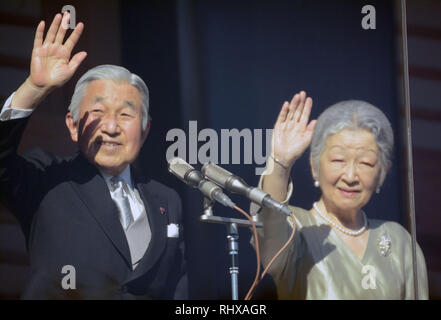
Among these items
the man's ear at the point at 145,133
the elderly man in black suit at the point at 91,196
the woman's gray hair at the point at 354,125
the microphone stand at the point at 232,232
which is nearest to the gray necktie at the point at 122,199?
the elderly man in black suit at the point at 91,196

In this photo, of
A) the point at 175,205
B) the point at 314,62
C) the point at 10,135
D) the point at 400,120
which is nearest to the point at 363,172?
the point at 400,120

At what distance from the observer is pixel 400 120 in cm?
571

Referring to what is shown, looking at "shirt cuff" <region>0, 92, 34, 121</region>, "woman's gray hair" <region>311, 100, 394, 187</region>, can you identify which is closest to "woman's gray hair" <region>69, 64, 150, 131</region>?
"shirt cuff" <region>0, 92, 34, 121</region>

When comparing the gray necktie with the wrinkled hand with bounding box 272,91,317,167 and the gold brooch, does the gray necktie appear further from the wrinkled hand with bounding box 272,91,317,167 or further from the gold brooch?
the gold brooch

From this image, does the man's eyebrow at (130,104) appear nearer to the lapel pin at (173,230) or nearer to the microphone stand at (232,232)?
the lapel pin at (173,230)

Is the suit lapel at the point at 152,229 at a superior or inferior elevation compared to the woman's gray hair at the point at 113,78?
inferior

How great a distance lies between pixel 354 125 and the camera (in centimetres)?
567

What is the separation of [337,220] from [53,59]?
2088 mm

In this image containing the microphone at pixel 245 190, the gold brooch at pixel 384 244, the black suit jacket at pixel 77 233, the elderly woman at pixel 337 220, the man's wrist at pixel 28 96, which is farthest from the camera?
the gold brooch at pixel 384 244

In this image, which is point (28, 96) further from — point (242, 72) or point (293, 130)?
point (293, 130)

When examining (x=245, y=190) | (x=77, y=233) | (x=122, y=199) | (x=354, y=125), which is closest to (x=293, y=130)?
(x=354, y=125)

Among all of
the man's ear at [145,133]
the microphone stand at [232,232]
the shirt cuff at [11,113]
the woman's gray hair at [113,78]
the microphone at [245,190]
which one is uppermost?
the woman's gray hair at [113,78]

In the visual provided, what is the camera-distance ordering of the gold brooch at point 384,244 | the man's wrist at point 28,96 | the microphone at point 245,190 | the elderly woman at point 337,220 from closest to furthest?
the microphone at point 245,190, the man's wrist at point 28,96, the elderly woman at point 337,220, the gold brooch at point 384,244

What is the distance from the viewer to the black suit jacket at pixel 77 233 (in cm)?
520
